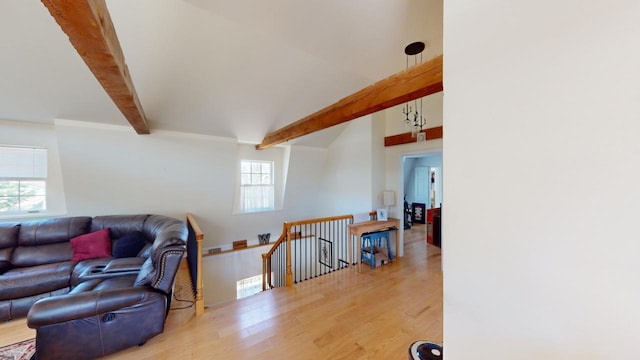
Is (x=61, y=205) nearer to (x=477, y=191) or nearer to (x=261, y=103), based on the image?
(x=261, y=103)

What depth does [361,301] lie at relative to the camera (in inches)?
109

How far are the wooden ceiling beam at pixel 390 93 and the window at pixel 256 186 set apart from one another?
2913mm

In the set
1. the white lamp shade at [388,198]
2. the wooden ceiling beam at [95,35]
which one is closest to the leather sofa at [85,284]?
the wooden ceiling beam at [95,35]

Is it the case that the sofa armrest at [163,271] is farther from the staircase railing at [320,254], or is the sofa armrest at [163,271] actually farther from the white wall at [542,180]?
the white wall at [542,180]

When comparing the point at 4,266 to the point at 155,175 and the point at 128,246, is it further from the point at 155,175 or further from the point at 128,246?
the point at 155,175

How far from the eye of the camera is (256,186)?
18.2 ft

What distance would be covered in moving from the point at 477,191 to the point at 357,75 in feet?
11.2

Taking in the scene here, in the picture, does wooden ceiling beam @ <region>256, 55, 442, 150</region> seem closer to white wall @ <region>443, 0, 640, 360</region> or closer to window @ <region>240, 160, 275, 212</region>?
white wall @ <region>443, 0, 640, 360</region>

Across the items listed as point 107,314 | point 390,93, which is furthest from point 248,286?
point 390,93

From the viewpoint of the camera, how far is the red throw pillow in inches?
119

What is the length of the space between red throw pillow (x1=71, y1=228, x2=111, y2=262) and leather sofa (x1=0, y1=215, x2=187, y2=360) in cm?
8

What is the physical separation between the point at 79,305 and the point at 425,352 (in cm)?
264

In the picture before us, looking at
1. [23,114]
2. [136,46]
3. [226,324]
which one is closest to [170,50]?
[136,46]

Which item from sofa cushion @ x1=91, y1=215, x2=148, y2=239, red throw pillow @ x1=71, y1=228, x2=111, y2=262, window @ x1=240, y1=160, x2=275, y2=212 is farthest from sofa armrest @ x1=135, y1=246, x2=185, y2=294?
window @ x1=240, y1=160, x2=275, y2=212
